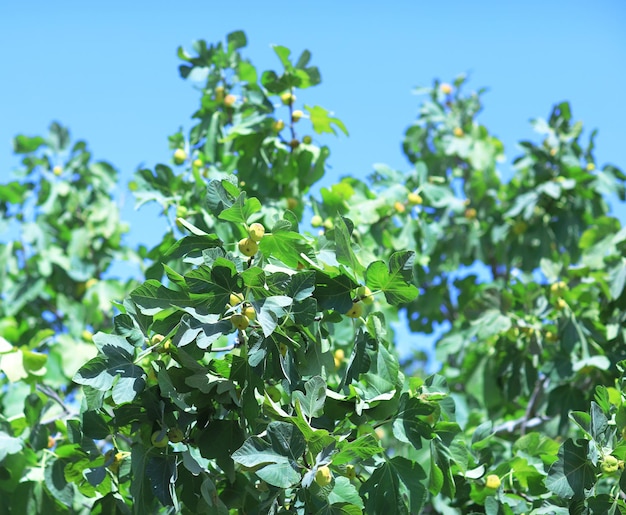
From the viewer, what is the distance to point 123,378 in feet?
6.91

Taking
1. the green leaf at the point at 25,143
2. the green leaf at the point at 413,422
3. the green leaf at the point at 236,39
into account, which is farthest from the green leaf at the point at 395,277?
the green leaf at the point at 25,143

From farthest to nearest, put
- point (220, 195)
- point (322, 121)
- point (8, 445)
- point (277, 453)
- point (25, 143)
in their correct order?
point (25, 143) < point (322, 121) < point (8, 445) < point (220, 195) < point (277, 453)

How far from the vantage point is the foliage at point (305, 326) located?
2092 millimetres

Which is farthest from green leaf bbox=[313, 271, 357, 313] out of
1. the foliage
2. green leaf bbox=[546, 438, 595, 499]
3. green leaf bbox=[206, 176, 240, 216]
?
green leaf bbox=[546, 438, 595, 499]

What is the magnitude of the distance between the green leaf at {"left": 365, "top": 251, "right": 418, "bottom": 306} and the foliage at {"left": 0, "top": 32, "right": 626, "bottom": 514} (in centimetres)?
1

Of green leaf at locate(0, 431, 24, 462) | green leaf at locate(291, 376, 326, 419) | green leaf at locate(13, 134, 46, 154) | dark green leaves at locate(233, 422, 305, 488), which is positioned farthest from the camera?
green leaf at locate(13, 134, 46, 154)

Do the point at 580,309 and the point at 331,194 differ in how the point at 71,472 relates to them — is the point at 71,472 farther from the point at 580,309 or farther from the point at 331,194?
the point at 580,309

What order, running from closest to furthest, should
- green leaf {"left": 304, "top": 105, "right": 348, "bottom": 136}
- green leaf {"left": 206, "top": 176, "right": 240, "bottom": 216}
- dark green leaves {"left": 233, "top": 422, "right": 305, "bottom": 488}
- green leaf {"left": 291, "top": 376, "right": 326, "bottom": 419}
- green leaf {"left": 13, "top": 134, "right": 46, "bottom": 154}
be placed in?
dark green leaves {"left": 233, "top": 422, "right": 305, "bottom": 488} → green leaf {"left": 291, "top": 376, "right": 326, "bottom": 419} → green leaf {"left": 206, "top": 176, "right": 240, "bottom": 216} → green leaf {"left": 304, "top": 105, "right": 348, "bottom": 136} → green leaf {"left": 13, "top": 134, "right": 46, "bottom": 154}

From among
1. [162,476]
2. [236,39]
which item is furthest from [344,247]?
[236,39]

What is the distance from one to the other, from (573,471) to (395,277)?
711 mm

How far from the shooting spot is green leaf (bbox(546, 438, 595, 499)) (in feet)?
7.18

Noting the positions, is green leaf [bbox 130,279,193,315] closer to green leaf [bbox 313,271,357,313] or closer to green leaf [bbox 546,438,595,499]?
green leaf [bbox 313,271,357,313]

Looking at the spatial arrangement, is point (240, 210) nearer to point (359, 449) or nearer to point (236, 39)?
point (359, 449)

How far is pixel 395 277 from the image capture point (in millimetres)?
2199
